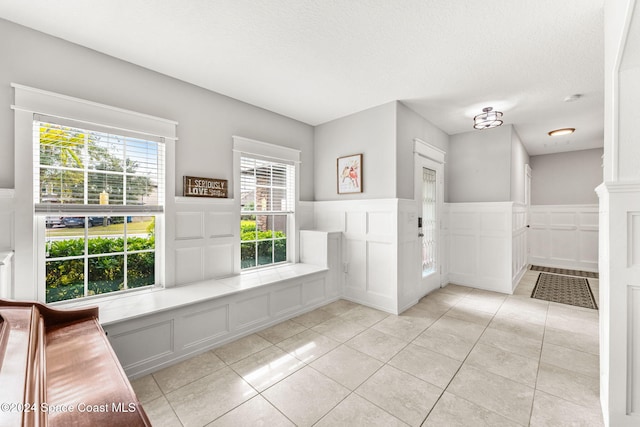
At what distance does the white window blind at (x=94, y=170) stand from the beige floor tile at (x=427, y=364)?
2.77 metres

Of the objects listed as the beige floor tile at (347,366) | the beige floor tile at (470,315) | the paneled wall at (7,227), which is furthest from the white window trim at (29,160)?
the beige floor tile at (470,315)

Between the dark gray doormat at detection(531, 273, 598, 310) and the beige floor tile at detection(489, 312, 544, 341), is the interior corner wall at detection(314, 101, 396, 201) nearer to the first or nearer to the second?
the beige floor tile at detection(489, 312, 544, 341)

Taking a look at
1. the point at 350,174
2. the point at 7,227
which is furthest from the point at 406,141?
the point at 7,227

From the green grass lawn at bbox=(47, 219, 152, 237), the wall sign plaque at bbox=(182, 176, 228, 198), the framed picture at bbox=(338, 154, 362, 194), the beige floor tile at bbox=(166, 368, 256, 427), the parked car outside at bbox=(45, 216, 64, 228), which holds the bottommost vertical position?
the beige floor tile at bbox=(166, 368, 256, 427)

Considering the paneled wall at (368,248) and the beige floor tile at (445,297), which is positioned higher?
the paneled wall at (368,248)

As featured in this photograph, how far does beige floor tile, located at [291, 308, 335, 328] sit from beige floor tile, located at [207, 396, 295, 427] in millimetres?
1260

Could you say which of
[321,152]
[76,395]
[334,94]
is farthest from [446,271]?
[76,395]

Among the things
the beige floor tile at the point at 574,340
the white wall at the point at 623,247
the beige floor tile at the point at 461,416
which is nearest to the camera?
the white wall at the point at 623,247

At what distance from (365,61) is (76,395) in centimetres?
291

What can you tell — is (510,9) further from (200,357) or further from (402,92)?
(200,357)

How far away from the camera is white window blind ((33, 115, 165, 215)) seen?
215 centimetres

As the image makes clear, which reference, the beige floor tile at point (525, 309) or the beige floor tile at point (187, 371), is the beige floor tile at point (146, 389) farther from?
the beige floor tile at point (525, 309)

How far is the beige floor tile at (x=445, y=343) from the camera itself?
2.52m

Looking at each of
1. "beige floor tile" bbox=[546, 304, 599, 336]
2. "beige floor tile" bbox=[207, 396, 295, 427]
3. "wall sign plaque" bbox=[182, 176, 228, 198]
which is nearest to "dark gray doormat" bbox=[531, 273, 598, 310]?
"beige floor tile" bbox=[546, 304, 599, 336]
